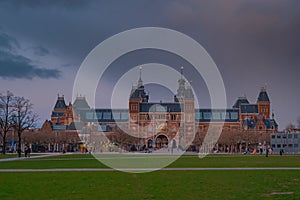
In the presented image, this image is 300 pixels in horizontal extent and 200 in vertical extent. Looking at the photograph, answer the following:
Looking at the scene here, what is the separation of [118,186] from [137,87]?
140 metres

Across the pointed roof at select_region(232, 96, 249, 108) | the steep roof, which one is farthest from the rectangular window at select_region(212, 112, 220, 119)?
the steep roof

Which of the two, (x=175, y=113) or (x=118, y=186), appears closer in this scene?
(x=118, y=186)

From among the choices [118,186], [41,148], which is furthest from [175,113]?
[118,186]

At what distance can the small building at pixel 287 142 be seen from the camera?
94800mm

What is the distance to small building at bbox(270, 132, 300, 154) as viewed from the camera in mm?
94800

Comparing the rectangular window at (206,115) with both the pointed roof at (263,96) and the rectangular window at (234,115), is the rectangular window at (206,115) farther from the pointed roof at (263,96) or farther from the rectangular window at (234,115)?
the pointed roof at (263,96)

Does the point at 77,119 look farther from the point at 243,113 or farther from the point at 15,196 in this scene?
the point at 15,196

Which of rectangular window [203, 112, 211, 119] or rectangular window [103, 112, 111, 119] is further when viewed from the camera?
rectangular window [103, 112, 111, 119]

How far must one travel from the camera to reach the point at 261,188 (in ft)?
61.3

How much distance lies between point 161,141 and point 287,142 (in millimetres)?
54629

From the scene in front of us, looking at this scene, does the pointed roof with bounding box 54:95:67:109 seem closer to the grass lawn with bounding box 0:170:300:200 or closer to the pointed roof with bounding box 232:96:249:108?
the pointed roof with bounding box 232:96:249:108

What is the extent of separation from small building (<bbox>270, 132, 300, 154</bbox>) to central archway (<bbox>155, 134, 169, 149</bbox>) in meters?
46.9

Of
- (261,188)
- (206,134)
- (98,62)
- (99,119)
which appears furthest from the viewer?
(99,119)

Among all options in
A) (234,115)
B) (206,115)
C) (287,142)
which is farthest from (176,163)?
(234,115)
